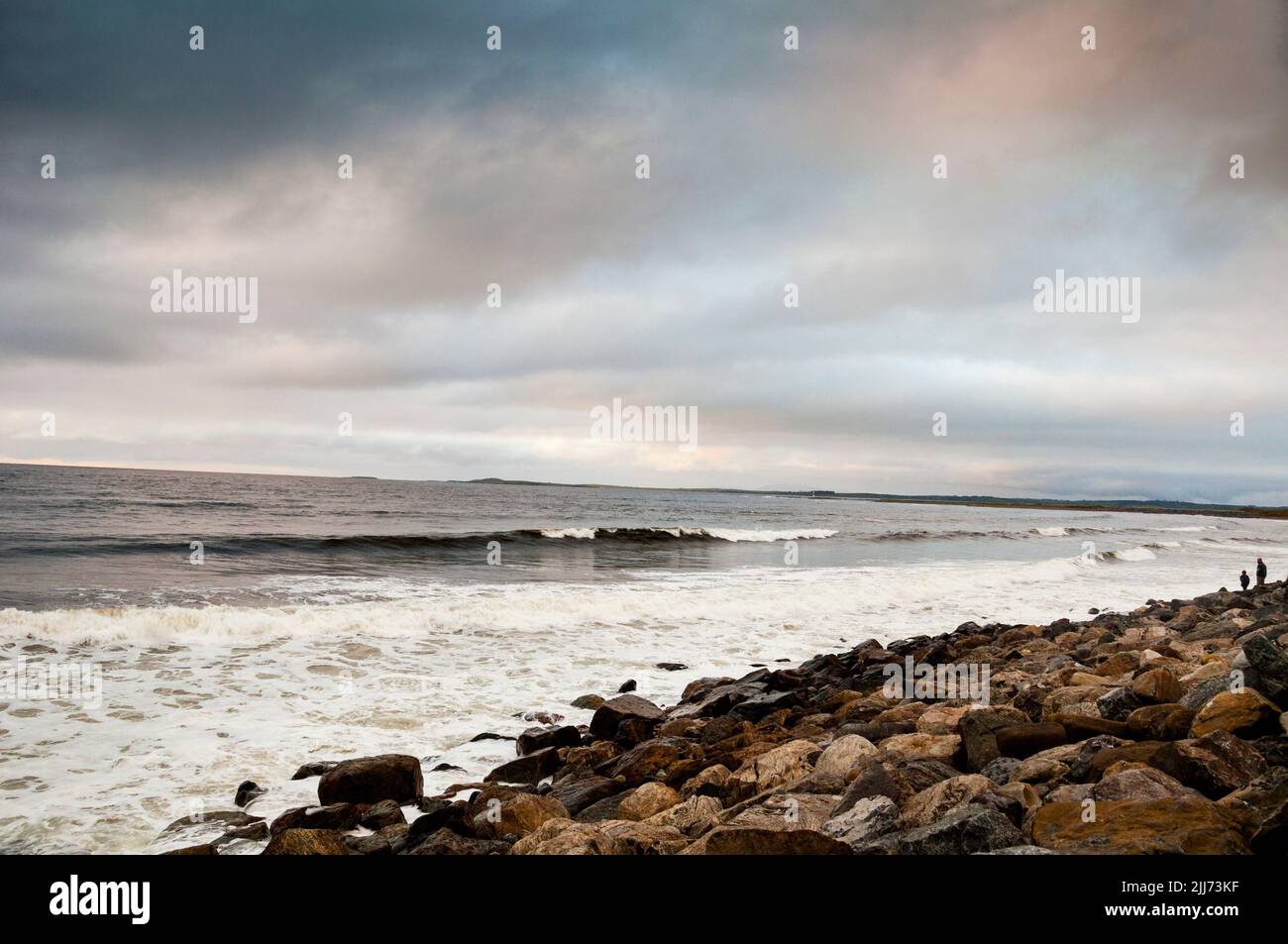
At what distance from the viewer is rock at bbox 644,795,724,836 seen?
5.08 meters

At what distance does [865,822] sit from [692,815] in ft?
4.67

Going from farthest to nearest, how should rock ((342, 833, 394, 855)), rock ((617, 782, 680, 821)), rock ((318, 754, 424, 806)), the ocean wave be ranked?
1. the ocean wave
2. rock ((318, 754, 424, 806))
3. rock ((617, 782, 680, 821))
4. rock ((342, 833, 394, 855))

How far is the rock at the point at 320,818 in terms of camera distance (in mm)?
5812

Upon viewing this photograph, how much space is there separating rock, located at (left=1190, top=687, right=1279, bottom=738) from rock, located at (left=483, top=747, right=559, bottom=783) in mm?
5915

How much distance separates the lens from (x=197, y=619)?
1320 centimetres

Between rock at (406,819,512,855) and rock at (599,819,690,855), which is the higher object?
rock at (599,819,690,855)

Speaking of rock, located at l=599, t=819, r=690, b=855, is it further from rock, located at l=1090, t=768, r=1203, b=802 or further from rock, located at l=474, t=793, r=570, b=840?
rock, located at l=1090, t=768, r=1203, b=802

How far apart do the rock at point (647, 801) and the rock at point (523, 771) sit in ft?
6.29

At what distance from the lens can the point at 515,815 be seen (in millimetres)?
5473

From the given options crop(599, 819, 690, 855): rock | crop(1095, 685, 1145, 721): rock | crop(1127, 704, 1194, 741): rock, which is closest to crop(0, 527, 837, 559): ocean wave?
crop(599, 819, 690, 855): rock
